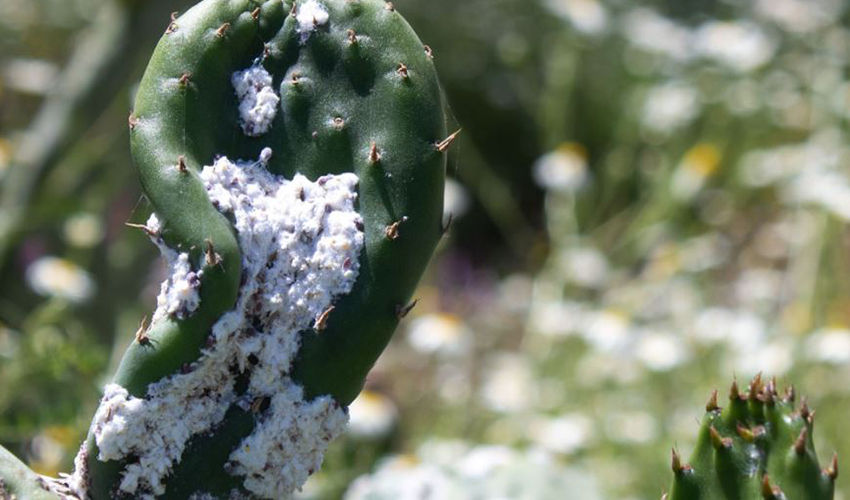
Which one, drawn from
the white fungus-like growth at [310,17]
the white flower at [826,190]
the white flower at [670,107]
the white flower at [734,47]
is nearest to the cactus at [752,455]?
the white fungus-like growth at [310,17]

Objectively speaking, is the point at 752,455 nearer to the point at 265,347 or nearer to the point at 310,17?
the point at 265,347

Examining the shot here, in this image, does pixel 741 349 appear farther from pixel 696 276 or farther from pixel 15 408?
pixel 15 408

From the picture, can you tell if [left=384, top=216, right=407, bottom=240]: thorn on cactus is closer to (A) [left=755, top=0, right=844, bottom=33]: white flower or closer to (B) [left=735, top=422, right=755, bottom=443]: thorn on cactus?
(B) [left=735, top=422, right=755, bottom=443]: thorn on cactus

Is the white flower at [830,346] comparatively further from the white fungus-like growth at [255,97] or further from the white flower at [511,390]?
the white fungus-like growth at [255,97]

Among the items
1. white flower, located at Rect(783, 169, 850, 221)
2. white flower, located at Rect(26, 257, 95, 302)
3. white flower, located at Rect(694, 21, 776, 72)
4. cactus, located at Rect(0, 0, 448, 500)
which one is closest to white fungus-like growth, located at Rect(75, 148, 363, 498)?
cactus, located at Rect(0, 0, 448, 500)

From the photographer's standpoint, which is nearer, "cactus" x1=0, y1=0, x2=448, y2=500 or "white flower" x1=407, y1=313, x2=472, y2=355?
"cactus" x1=0, y1=0, x2=448, y2=500

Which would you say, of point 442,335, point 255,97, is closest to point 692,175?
point 442,335

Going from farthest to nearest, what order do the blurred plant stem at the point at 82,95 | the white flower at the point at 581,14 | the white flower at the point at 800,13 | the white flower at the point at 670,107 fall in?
the white flower at the point at 800,13 → the white flower at the point at 670,107 → the white flower at the point at 581,14 → the blurred plant stem at the point at 82,95
